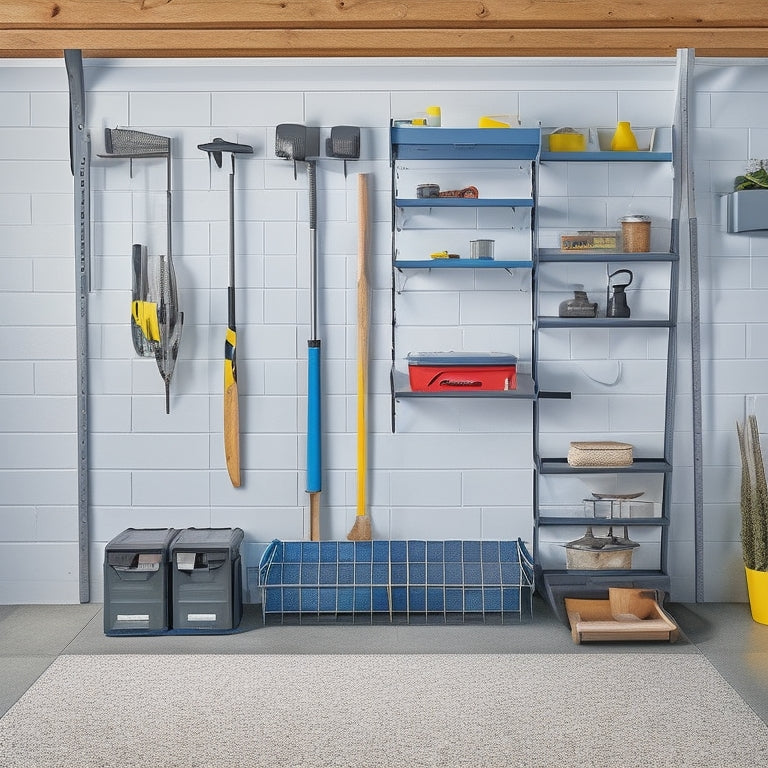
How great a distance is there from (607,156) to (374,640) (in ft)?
7.01

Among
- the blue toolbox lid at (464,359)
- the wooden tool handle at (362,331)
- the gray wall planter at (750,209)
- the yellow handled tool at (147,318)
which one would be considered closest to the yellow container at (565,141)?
the gray wall planter at (750,209)

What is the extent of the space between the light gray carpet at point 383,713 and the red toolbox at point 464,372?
1.03 m

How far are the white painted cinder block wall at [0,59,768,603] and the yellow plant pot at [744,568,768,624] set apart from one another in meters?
0.27

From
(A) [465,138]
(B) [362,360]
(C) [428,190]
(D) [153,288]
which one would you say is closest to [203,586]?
(B) [362,360]

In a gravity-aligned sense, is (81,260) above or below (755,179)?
below

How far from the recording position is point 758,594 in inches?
141

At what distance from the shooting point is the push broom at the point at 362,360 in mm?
3744

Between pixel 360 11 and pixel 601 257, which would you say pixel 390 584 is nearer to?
pixel 601 257

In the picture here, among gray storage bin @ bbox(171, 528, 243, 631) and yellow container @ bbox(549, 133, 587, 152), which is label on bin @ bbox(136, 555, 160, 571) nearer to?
gray storage bin @ bbox(171, 528, 243, 631)

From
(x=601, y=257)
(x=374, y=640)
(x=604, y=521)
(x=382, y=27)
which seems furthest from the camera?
(x=604, y=521)

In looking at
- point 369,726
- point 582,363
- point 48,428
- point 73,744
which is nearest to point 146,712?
point 73,744

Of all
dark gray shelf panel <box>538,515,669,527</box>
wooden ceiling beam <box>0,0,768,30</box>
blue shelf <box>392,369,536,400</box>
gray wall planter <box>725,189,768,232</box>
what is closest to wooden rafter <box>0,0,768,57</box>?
wooden ceiling beam <box>0,0,768,30</box>

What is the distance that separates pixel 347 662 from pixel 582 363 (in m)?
1.61

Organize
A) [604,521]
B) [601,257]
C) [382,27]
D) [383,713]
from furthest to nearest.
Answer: [604,521] → [601,257] → [382,27] → [383,713]
